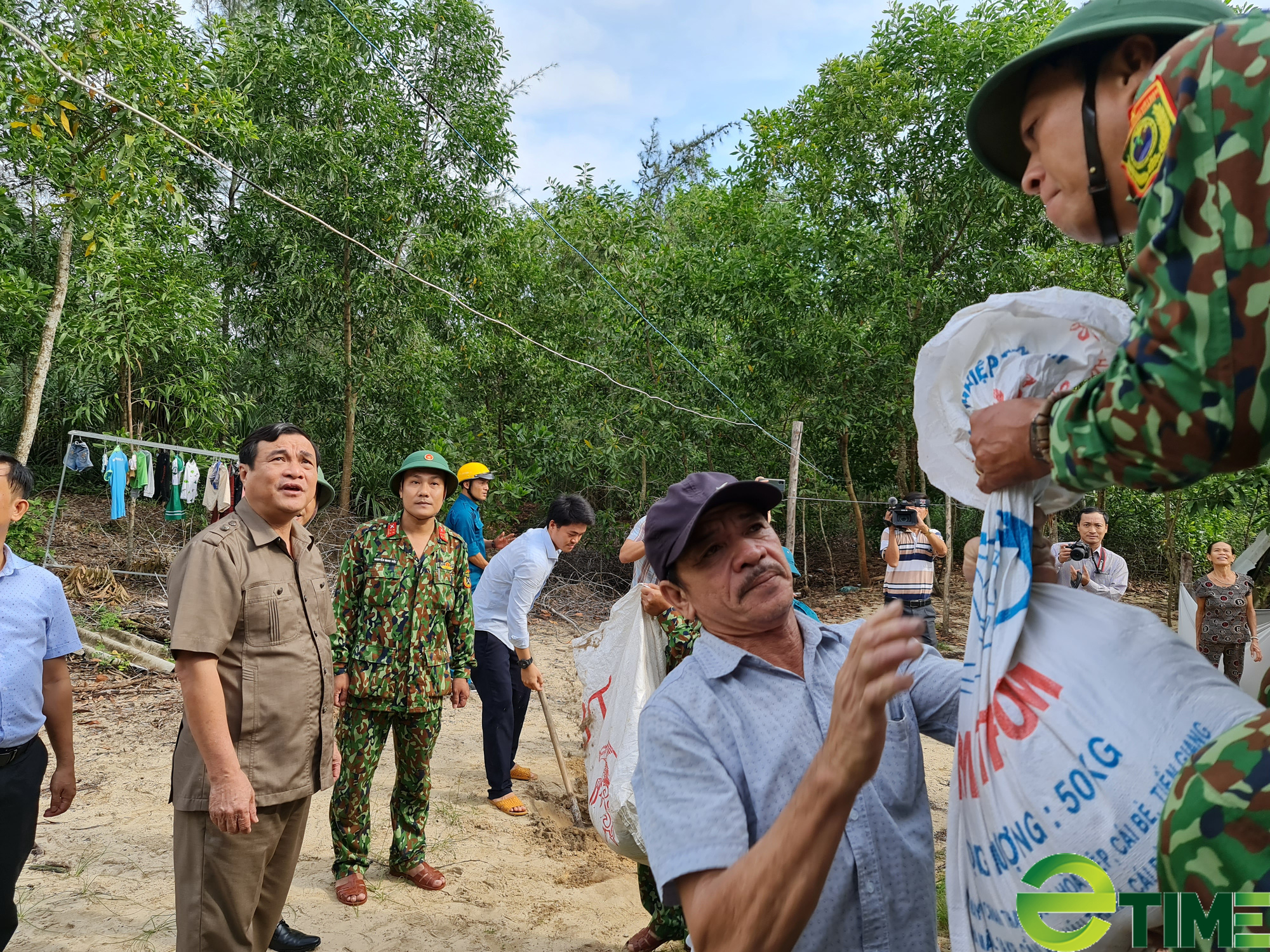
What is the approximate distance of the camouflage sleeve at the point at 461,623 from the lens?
13.8 feet

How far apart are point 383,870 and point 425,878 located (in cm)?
32

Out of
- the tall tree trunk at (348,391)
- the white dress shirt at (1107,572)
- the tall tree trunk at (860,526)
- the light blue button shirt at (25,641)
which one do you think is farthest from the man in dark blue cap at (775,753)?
the tall tree trunk at (860,526)

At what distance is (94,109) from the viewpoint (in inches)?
250

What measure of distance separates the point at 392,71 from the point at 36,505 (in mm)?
7349

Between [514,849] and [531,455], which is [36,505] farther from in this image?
[514,849]

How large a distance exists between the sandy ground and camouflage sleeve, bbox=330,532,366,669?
115 centimetres

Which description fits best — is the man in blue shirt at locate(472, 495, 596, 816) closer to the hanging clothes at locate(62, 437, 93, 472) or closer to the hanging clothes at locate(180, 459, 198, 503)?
the hanging clothes at locate(180, 459, 198, 503)

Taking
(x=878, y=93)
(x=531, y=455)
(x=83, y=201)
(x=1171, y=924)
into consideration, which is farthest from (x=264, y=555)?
(x=878, y=93)

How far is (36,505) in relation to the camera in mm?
9469

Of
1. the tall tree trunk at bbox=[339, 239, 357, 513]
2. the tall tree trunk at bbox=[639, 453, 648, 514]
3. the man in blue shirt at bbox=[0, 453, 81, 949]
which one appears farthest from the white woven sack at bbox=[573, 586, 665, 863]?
the tall tree trunk at bbox=[339, 239, 357, 513]

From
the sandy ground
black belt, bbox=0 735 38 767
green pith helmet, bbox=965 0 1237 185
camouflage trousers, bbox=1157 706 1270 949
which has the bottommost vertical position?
the sandy ground

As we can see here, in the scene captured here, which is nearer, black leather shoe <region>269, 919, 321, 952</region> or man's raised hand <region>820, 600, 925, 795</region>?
man's raised hand <region>820, 600, 925, 795</region>

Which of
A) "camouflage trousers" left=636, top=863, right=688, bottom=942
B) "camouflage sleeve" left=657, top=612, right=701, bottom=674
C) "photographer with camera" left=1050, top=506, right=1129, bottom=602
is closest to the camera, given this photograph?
"camouflage trousers" left=636, top=863, right=688, bottom=942

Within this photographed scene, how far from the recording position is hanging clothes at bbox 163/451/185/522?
27.2 ft
